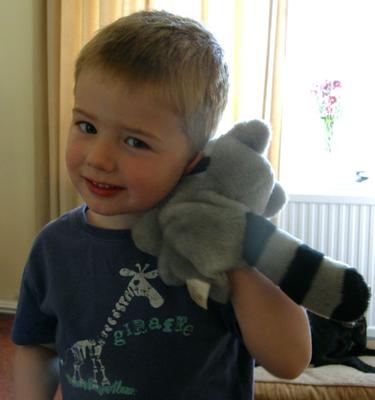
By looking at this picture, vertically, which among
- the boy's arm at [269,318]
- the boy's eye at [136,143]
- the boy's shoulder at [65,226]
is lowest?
the boy's arm at [269,318]

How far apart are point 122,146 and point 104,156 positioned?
2 cm

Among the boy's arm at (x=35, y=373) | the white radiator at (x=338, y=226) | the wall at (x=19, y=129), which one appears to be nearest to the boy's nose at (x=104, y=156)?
the boy's arm at (x=35, y=373)

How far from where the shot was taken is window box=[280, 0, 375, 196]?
2887 millimetres

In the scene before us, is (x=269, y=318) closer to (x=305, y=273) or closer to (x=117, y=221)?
(x=305, y=273)

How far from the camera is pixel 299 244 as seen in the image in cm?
53

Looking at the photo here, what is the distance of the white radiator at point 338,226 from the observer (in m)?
2.76

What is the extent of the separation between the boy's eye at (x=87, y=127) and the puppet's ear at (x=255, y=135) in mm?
178

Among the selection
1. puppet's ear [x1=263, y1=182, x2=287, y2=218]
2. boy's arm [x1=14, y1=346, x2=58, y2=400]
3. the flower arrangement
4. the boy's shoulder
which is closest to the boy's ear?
puppet's ear [x1=263, y1=182, x2=287, y2=218]

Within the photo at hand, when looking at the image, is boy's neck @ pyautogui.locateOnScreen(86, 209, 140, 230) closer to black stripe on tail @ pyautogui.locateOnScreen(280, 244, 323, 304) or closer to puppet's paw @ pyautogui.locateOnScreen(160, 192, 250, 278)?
puppet's paw @ pyautogui.locateOnScreen(160, 192, 250, 278)

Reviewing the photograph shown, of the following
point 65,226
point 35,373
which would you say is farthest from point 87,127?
point 35,373

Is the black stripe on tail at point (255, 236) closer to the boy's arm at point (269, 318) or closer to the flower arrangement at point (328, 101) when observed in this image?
the boy's arm at point (269, 318)

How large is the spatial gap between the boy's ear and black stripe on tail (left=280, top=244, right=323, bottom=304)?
0.58 feet

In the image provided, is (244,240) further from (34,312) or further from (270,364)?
(34,312)

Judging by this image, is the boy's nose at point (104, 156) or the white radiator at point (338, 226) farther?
the white radiator at point (338, 226)
